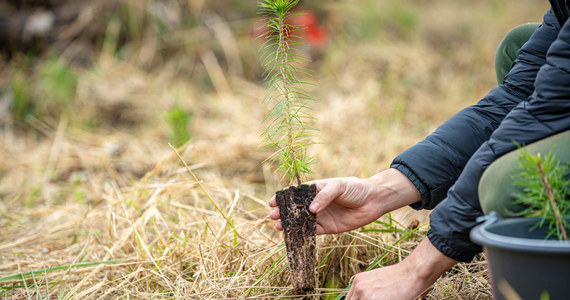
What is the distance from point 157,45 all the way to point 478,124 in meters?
4.18

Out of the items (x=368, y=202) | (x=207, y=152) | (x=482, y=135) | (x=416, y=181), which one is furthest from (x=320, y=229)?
(x=207, y=152)

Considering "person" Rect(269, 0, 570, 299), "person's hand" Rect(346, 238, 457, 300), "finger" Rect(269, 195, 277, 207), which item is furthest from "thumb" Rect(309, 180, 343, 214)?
"person's hand" Rect(346, 238, 457, 300)

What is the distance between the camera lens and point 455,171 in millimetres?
1419

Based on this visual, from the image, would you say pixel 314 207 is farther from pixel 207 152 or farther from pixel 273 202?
pixel 207 152

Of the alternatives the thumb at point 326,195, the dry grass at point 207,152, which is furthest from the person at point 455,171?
the dry grass at point 207,152

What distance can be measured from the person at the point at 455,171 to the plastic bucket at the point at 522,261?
0.09m

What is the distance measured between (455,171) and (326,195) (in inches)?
17.3

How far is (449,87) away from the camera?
15.3 feet

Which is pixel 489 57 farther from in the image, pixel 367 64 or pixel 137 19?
pixel 137 19

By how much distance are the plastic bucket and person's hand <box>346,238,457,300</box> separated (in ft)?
0.87

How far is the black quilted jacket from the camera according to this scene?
0.95 m

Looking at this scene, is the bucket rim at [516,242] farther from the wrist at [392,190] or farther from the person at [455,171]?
the wrist at [392,190]

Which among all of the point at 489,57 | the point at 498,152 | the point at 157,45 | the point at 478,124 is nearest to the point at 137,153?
the point at 157,45

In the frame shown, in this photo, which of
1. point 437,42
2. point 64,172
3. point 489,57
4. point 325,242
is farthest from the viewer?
point 437,42
